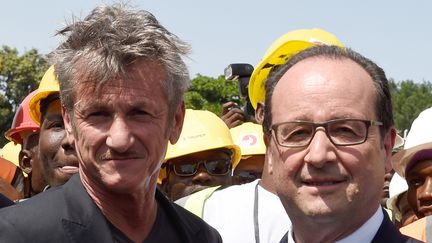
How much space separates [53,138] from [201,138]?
1576 mm

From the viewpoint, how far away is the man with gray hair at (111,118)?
9.88 ft

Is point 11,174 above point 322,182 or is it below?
below

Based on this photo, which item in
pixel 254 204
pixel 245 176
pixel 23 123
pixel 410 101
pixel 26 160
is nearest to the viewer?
pixel 254 204

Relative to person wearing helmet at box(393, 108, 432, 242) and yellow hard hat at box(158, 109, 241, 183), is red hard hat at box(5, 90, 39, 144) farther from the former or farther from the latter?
person wearing helmet at box(393, 108, 432, 242)

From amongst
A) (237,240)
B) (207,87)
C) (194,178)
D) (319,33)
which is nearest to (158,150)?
(237,240)

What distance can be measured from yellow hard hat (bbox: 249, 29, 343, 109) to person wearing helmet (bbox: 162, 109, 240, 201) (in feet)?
4.55

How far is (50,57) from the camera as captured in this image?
3182mm

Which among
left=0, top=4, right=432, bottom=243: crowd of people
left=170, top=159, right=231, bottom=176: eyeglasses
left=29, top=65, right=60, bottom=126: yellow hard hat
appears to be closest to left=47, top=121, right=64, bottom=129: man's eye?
left=29, top=65, right=60, bottom=126: yellow hard hat

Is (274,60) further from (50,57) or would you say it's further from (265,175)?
(50,57)

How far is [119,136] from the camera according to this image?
3.02m

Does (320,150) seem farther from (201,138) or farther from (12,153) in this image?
(12,153)

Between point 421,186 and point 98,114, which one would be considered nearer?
point 98,114

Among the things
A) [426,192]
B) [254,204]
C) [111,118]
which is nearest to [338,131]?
[111,118]

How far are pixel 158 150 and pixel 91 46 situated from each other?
1.41 feet
